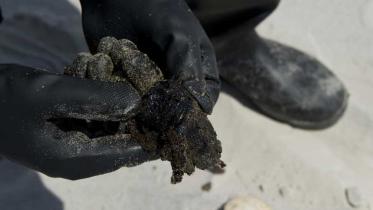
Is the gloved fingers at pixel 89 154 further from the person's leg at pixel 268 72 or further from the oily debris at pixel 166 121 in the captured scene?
the person's leg at pixel 268 72

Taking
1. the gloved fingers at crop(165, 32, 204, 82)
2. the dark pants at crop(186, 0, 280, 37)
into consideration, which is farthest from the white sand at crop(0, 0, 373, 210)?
the gloved fingers at crop(165, 32, 204, 82)

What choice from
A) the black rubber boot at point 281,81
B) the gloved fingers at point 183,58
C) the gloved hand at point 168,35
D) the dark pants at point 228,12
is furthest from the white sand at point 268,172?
the gloved fingers at point 183,58

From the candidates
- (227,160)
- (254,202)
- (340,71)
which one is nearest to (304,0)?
(340,71)

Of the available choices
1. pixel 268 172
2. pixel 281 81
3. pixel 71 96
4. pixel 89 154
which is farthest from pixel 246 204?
pixel 71 96

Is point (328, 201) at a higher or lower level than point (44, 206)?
lower

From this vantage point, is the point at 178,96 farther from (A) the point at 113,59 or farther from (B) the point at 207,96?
(A) the point at 113,59

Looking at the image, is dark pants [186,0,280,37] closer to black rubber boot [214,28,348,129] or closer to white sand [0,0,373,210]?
black rubber boot [214,28,348,129]
